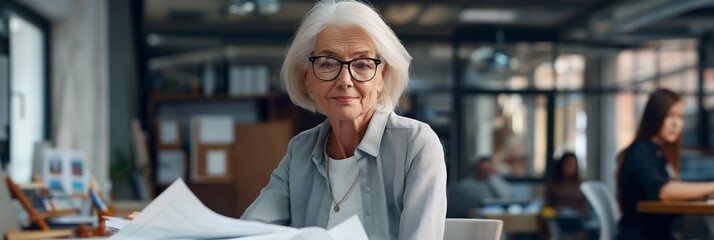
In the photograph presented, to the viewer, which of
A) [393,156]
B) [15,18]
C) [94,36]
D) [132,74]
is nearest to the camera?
[393,156]

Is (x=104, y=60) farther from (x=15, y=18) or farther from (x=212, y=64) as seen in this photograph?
(x=212, y=64)

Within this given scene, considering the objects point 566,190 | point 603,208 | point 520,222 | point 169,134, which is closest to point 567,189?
point 566,190

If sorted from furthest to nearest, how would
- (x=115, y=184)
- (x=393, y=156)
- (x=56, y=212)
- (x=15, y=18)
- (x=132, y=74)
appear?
1. (x=132, y=74)
2. (x=115, y=184)
3. (x=15, y=18)
4. (x=56, y=212)
5. (x=393, y=156)

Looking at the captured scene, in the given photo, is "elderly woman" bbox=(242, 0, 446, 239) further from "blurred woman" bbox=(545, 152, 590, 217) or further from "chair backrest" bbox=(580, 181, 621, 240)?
"blurred woman" bbox=(545, 152, 590, 217)

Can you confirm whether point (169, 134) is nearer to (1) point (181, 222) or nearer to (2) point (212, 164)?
(2) point (212, 164)

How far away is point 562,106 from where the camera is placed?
46.0 ft

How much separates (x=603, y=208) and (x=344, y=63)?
3377mm

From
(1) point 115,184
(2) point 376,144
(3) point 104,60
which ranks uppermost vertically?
(3) point 104,60

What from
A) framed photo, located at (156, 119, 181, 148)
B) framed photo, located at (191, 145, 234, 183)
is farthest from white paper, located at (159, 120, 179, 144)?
framed photo, located at (191, 145, 234, 183)

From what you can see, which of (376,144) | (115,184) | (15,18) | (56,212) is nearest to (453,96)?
(115,184)

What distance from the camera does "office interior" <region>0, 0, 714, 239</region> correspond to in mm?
9734

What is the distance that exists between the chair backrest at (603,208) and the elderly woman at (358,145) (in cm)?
313

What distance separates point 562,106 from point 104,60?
7190 millimetres

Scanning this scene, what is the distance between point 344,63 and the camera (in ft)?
6.49
